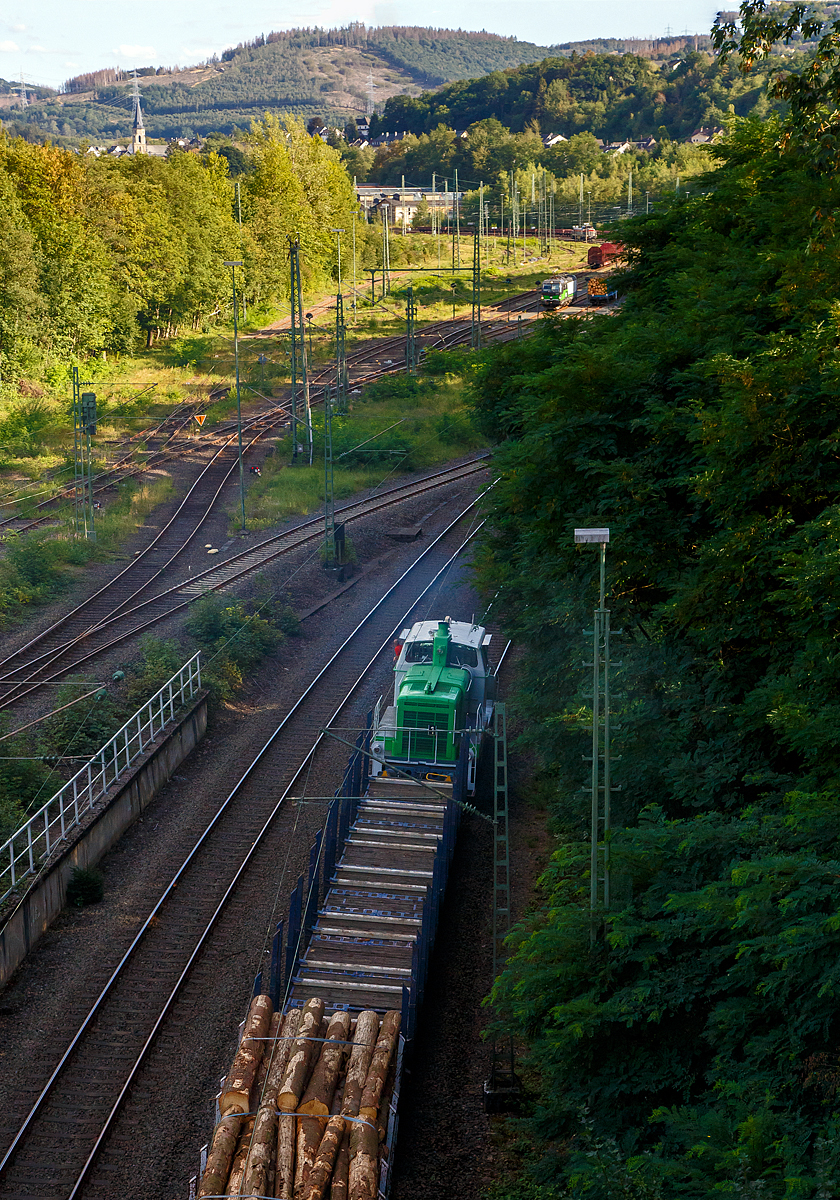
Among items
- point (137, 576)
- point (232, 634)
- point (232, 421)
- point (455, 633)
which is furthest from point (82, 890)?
point (232, 421)

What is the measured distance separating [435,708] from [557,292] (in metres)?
57.2

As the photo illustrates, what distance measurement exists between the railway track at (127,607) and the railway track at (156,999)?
681cm

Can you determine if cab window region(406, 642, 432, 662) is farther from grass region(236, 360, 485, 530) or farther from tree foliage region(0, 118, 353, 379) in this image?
tree foliage region(0, 118, 353, 379)

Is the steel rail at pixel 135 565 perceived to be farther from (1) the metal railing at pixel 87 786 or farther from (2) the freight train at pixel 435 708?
(2) the freight train at pixel 435 708

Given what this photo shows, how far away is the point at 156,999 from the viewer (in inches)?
651

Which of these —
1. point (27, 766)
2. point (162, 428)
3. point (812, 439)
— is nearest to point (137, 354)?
point (162, 428)

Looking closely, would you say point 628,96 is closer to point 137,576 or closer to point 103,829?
point 137,576

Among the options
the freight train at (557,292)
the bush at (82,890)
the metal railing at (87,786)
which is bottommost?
the bush at (82,890)

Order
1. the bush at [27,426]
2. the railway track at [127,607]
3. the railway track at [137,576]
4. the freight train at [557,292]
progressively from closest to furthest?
1. the railway track at [127,607]
2. the railway track at [137,576]
3. the bush at [27,426]
4. the freight train at [557,292]

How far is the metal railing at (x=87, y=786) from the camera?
59.5ft

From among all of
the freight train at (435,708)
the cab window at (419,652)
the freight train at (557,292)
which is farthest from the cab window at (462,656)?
the freight train at (557,292)

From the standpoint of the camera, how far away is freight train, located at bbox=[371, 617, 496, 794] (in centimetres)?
2081

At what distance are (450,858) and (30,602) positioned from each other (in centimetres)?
1933

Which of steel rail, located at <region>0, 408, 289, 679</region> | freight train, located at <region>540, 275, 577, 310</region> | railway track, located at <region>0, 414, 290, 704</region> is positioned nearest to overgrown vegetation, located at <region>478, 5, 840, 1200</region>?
railway track, located at <region>0, 414, 290, 704</region>
